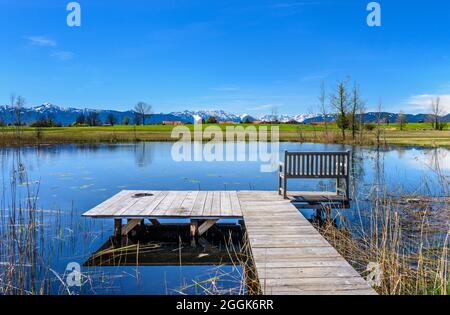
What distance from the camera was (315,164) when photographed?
764 cm

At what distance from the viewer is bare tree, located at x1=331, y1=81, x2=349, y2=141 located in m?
33.1

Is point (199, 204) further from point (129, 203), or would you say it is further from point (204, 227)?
point (129, 203)

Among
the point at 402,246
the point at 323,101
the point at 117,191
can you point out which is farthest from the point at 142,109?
the point at 402,246

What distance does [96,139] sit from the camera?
38.4 metres

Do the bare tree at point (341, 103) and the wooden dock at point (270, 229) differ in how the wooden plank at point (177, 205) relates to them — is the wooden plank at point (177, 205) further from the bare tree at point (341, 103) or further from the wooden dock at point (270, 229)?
the bare tree at point (341, 103)

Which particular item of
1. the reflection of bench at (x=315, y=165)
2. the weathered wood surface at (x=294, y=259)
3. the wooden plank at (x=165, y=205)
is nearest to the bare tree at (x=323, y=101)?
the reflection of bench at (x=315, y=165)

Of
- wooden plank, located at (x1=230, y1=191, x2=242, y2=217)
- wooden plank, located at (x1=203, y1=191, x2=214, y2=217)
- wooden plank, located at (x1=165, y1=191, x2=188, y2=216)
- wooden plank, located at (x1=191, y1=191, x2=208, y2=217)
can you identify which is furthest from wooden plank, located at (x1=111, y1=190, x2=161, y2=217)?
wooden plank, located at (x1=230, y1=191, x2=242, y2=217)

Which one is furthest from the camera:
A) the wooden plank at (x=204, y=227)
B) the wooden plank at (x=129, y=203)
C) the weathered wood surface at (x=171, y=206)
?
the wooden plank at (x=204, y=227)

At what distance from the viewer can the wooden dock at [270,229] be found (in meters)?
3.45

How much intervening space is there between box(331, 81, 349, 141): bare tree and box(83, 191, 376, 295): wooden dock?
27.2 metres

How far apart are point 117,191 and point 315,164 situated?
6392 mm

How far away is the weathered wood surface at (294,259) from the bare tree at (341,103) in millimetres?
28802

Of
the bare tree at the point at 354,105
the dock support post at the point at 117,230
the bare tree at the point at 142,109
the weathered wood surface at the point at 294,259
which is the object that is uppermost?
the bare tree at the point at 142,109
